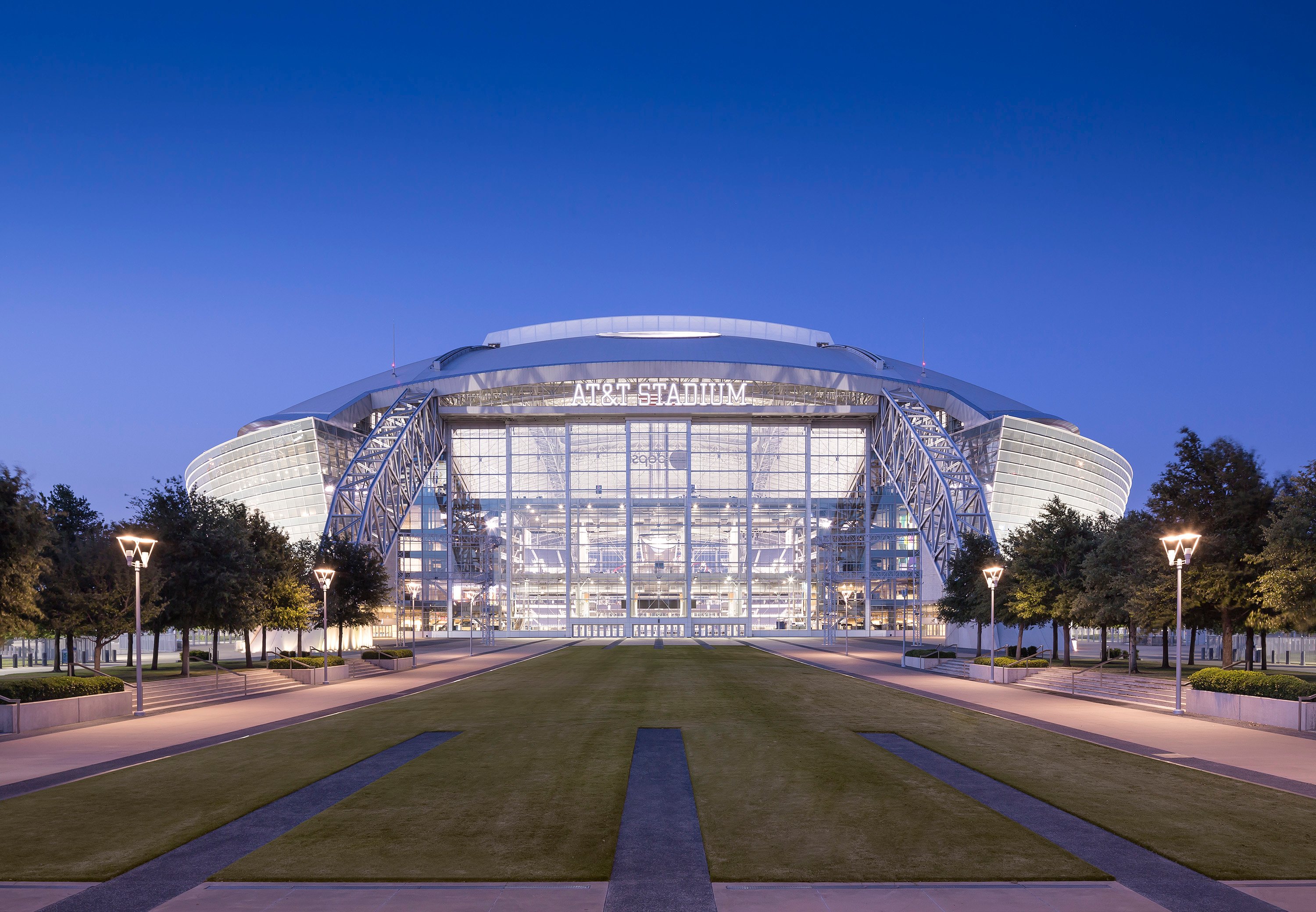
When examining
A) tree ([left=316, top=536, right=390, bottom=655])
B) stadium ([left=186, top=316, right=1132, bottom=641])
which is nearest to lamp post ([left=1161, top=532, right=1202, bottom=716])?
tree ([left=316, top=536, right=390, bottom=655])

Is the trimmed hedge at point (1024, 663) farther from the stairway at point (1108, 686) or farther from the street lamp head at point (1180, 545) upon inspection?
the street lamp head at point (1180, 545)

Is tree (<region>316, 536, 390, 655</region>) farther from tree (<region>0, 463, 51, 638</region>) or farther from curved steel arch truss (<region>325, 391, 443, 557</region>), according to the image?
tree (<region>0, 463, 51, 638</region>)

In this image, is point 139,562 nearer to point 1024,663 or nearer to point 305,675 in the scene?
point 305,675

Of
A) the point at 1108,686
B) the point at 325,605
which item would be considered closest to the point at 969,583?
the point at 1108,686

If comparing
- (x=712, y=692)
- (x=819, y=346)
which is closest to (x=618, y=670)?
(x=712, y=692)

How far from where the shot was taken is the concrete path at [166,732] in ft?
62.5

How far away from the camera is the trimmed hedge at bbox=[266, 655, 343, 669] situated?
4428cm

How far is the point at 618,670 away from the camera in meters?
49.1

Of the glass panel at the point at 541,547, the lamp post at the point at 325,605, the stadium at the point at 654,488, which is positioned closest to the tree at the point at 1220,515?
the lamp post at the point at 325,605

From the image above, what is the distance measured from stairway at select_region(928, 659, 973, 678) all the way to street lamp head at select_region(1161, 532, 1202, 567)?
1805 centimetres

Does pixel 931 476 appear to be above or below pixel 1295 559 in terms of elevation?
above

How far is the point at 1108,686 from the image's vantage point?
1473 inches

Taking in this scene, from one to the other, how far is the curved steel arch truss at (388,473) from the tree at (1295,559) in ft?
226

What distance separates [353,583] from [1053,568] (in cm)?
4261
